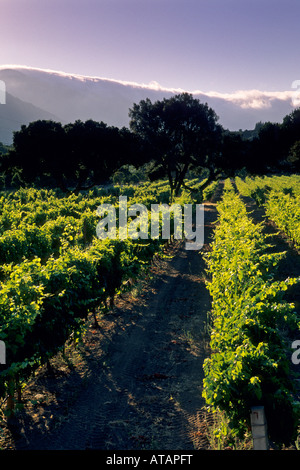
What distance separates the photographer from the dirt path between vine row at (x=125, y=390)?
5.34 metres

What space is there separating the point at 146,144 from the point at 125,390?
34385 mm

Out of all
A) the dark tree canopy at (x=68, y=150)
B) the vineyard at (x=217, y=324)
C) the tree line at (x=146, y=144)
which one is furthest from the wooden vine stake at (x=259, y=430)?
the tree line at (x=146, y=144)

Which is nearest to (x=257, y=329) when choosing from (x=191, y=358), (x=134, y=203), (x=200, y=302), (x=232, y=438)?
(x=232, y=438)

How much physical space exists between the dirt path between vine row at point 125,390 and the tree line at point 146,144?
30.3 metres

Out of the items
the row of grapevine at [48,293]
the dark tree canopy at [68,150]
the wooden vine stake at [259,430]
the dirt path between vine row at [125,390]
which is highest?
the dark tree canopy at [68,150]

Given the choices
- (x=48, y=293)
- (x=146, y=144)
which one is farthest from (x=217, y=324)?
(x=146, y=144)

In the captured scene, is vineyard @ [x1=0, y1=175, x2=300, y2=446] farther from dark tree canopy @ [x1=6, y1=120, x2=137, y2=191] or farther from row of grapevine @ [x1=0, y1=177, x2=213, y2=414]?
dark tree canopy @ [x1=6, y1=120, x2=137, y2=191]

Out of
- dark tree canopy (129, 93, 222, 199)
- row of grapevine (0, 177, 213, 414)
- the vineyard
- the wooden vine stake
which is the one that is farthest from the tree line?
the wooden vine stake

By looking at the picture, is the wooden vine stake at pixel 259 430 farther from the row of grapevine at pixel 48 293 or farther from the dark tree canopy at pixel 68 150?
the dark tree canopy at pixel 68 150

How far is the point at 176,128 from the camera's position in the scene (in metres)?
37.8

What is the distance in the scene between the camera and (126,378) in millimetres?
6965

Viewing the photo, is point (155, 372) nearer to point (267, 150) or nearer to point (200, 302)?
point (200, 302)

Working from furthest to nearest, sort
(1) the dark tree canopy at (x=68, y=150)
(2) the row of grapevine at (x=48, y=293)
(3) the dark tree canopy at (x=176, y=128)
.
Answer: (3) the dark tree canopy at (x=176, y=128)
(1) the dark tree canopy at (x=68, y=150)
(2) the row of grapevine at (x=48, y=293)
